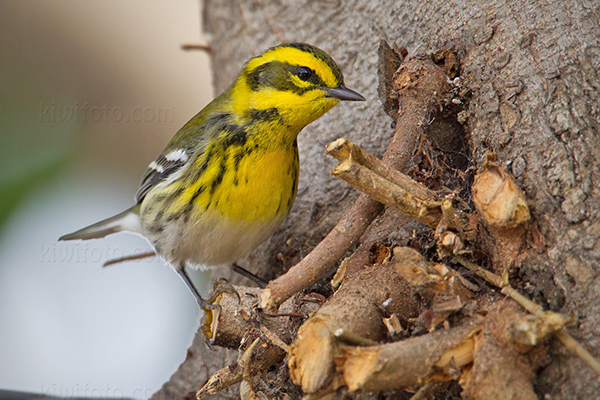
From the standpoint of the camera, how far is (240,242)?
311 cm

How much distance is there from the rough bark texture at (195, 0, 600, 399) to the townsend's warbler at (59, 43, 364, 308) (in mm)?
250

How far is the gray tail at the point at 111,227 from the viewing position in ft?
12.1

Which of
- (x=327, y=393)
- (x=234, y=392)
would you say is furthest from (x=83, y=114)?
(x=327, y=393)

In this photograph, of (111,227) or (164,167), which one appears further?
(111,227)

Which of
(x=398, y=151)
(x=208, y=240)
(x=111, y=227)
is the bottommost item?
(x=111, y=227)

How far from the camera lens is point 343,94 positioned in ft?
9.16

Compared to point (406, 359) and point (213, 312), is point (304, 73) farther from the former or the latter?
point (406, 359)

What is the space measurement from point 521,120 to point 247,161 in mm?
1328

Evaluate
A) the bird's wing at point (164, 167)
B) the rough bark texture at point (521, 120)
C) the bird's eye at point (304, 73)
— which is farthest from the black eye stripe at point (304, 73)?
the bird's wing at point (164, 167)

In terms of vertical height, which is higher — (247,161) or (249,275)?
(247,161)

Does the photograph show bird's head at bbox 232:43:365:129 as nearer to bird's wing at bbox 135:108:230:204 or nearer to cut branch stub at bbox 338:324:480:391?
bird's wing at bbox 135:108:230:204

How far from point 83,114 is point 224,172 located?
2720 millimetres

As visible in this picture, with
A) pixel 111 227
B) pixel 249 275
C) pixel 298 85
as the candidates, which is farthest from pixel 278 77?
pixel 111 227

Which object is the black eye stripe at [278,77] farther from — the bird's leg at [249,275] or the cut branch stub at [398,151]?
the bird's leg at [249,275]
